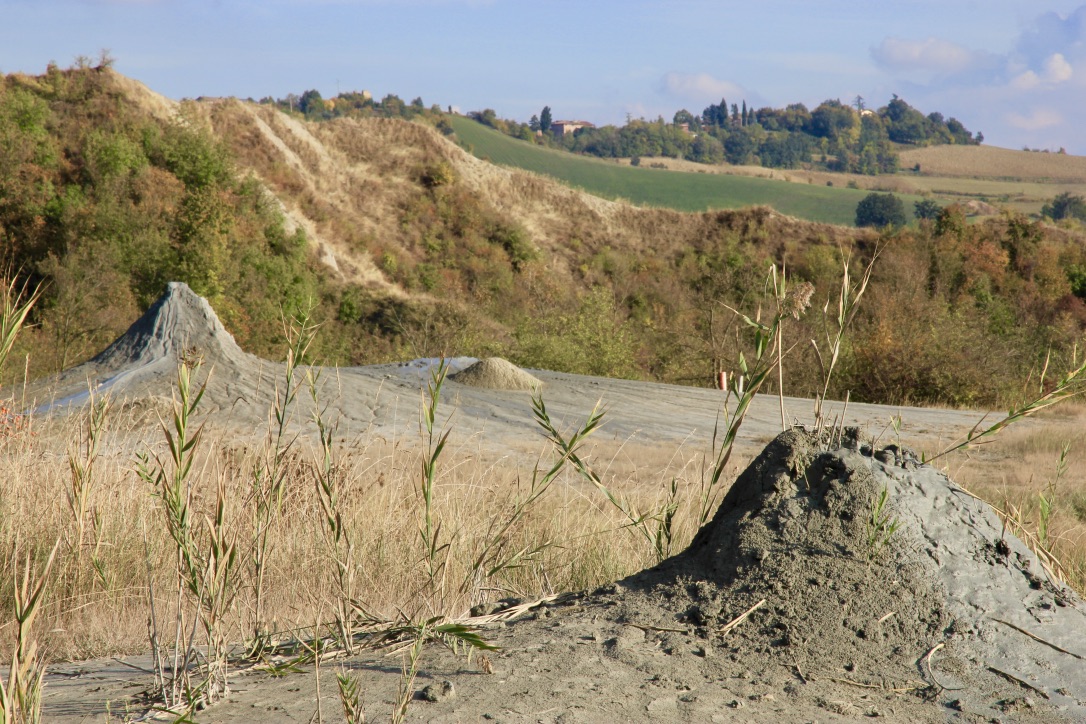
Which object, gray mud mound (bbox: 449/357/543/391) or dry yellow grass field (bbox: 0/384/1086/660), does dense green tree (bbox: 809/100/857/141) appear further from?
dry yellow grass field (bbox: 0/384/1086/660)

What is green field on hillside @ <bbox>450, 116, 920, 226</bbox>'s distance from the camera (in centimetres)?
6631

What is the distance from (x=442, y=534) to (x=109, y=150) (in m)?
27.7

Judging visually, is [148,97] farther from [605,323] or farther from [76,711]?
[76,711]

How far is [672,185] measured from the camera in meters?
72.8

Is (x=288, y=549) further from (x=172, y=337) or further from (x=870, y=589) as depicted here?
(x=172, y=337)

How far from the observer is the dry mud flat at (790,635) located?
1.96 m

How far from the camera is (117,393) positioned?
32.4 feet

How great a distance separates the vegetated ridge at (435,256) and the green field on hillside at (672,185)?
22.3 m

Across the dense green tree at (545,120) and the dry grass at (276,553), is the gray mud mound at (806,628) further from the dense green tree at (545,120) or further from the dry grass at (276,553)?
the dense green tree at (545,120)

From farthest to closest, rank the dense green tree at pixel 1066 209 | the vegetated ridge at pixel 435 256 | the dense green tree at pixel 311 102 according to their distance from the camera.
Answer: the dense green tree at pixel 311 102 < the dense green tree at pixel 1066 209 < the vegetated ridge at pixel 435 256

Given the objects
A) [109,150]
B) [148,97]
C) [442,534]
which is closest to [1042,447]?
[442,534]

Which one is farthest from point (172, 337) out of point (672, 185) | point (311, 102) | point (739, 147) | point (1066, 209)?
point (739, 147)

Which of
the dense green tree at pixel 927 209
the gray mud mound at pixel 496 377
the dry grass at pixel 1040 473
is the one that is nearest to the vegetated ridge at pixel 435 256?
the dry grass at pixel 1040 473

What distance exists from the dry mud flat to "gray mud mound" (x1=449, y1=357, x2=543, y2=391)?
11.4 metres
